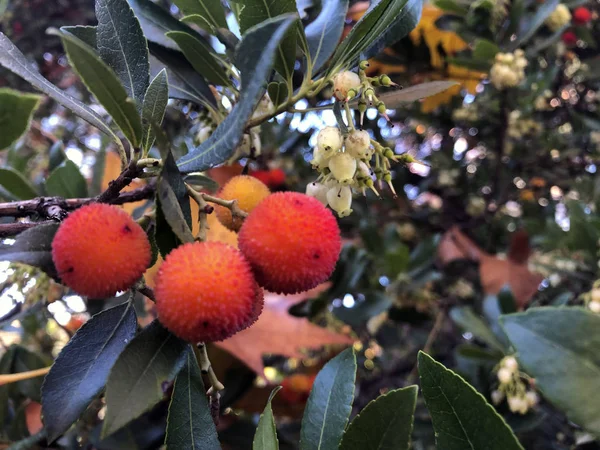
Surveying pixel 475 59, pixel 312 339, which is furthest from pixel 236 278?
pixel 475 59

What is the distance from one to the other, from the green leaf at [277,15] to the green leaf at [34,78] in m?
0.25

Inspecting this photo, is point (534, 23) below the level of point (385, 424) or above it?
below

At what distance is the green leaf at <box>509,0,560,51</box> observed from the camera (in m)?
1.54

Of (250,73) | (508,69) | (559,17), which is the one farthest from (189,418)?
(559,17)

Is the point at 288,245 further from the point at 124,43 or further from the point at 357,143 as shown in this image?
the point at 124,43

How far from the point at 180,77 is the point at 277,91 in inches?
8.4

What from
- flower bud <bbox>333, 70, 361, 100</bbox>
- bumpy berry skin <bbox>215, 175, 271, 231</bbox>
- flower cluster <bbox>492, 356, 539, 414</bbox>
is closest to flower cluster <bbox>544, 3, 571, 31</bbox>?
flower cluster <bbox>492, 356, 539, 414</bbox>

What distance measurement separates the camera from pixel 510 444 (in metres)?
0.59

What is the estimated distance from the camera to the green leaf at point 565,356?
1.87 ft

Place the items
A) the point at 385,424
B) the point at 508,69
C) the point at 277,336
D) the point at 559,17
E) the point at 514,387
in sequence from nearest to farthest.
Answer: the point at 385,424
the point at 514,387
the point at 277,336
the point at 508,69
the point at 559,17

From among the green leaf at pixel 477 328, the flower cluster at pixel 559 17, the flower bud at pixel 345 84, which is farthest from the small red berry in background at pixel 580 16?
the flower bud at pixel 345 84

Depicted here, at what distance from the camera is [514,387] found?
3.95 feet

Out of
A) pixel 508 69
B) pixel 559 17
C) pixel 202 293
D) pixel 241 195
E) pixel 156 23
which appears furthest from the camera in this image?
pixel 559 17

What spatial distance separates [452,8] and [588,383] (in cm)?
139
